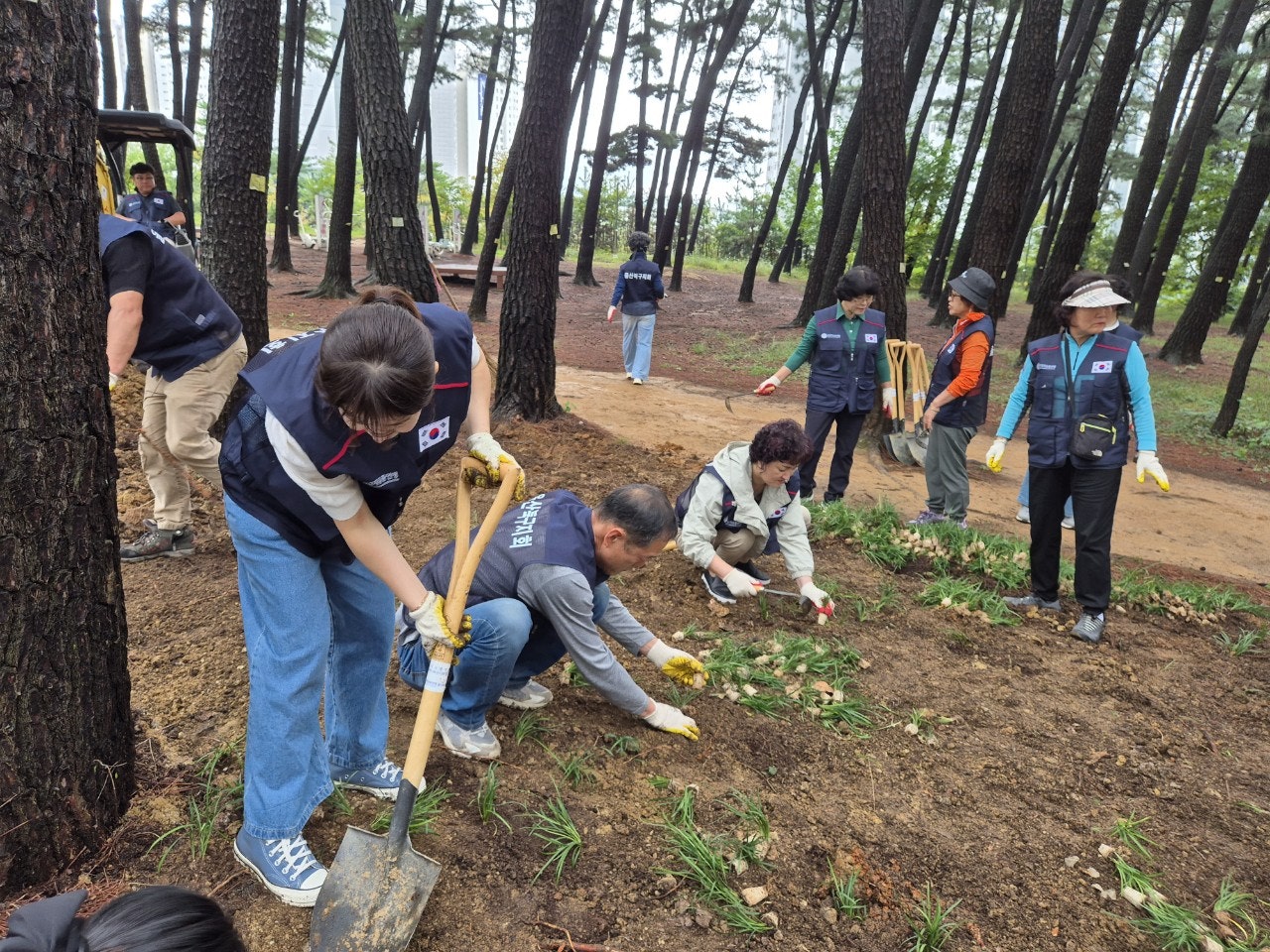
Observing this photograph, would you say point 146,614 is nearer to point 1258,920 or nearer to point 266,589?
point 266,589

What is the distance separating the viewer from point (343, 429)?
1.63m

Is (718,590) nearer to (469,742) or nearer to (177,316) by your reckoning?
(469,742)

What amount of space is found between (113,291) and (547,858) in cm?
273

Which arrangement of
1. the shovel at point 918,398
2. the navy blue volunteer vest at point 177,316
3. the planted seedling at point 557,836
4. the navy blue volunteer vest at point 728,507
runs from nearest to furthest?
the planted seedling at point 557,836 → the navy blue volunteer vest at point 177,316 → the navy blue volunteer vest at point 728,507 → the shovel at point 918,398

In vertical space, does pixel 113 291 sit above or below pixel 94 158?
below

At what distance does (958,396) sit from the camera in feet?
17.1

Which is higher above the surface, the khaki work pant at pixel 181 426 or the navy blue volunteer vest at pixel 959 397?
the navy blue volunteer vest at pixel 959 397

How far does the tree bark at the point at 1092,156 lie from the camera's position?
9852 millimetres

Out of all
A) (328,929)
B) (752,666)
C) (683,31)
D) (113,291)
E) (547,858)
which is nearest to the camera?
(328,929)

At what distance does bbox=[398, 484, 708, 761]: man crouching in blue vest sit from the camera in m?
2.36

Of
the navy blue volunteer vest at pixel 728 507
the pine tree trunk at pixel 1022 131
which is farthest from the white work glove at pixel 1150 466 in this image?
the pine tree trunk at pixel 1022 131

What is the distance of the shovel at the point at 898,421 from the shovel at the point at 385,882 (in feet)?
18.5

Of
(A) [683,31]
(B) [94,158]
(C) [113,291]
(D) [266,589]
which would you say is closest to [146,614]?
(C) [113,291]

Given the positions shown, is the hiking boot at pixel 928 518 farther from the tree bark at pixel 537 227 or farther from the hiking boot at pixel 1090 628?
the tree bark at pixel 537 227
